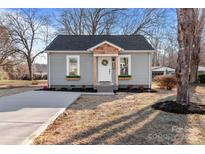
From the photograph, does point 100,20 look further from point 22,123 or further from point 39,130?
point 39,130

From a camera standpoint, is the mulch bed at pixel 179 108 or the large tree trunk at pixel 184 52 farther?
the large tree trunk at pixel 184 52

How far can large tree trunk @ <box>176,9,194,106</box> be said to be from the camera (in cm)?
733

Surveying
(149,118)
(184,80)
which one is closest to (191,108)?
(184,80)

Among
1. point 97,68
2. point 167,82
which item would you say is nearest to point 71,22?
point 97,68

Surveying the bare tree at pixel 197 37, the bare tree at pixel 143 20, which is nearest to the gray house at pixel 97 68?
the bare tree at pixel 197 37

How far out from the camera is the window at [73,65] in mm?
15100

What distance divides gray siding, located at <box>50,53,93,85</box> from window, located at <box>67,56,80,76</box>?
0.88ft

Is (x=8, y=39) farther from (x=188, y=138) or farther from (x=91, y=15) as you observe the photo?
(x=188, y=138)

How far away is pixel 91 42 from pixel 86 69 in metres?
2.57

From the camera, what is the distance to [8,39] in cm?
2661

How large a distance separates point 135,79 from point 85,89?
347 cm

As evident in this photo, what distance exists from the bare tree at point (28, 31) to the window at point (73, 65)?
16.3 metres

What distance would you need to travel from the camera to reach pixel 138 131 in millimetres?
5004

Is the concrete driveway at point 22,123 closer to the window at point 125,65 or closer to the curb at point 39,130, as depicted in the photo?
the curb at point 39,130
